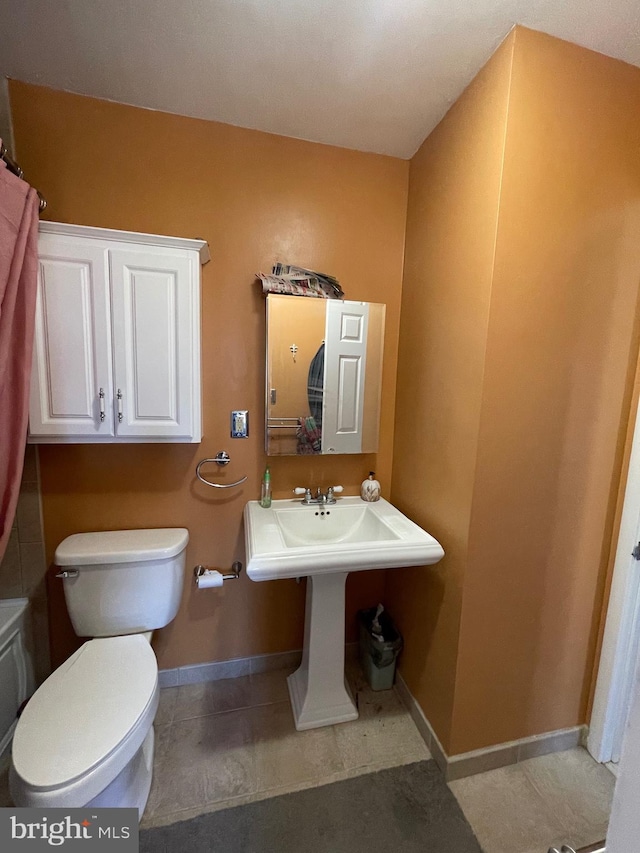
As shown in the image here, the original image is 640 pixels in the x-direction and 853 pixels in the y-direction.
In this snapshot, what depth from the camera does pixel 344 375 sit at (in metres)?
1.60

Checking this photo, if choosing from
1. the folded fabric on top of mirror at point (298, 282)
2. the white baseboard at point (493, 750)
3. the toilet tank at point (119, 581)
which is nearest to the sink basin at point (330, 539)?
the toilet tank at point (119, 581)

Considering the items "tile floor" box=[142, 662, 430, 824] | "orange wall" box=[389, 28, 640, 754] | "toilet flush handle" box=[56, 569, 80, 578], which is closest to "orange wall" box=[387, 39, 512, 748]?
"orange wall" box=[389, 28, 640, 754]

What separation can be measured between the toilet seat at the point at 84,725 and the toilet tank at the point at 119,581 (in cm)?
10

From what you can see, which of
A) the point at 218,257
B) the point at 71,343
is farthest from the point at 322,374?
the point at 71,343

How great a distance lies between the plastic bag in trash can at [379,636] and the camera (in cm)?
162

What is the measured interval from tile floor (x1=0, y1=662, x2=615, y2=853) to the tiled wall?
492 millimetres

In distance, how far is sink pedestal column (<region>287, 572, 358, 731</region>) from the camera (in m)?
1.46

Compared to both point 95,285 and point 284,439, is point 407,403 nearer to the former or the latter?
point 284,439

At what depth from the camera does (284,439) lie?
1571 millimetres

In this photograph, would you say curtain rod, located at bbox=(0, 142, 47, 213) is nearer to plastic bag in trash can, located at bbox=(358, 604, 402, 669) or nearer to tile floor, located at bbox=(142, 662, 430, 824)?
tile floor, located at bbox=(142, 662, 430, 824)

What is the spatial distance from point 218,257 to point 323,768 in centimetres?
201

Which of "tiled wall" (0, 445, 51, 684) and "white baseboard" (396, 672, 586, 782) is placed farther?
"tiled wall" (0, 445, 51, 684)

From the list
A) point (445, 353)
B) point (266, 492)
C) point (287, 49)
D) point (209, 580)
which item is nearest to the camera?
point (287, 49)

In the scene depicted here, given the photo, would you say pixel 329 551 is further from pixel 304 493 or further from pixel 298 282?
pixel 298 282
